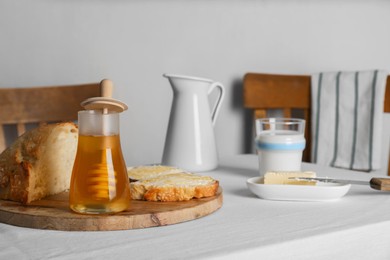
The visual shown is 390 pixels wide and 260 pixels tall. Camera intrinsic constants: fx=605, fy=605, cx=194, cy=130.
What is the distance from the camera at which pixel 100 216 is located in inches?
34.4

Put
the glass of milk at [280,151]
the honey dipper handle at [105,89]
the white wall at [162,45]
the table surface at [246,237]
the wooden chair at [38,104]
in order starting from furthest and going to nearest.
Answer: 1. the white wall at [162,45]
2. the wooden chair at [38,104]
3. the glass of milk at [280,151]
4. the honey dipper handle at [105,89]
5. the table surface at [246,237]

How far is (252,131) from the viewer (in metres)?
2.18

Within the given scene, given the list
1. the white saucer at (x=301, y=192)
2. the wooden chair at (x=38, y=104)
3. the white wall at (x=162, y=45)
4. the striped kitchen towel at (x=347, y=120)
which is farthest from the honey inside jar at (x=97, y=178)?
the striped kitchen towel at (x=347, y=120)

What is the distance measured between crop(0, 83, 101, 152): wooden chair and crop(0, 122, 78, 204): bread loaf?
1.92 feet

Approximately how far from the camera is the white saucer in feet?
3.50

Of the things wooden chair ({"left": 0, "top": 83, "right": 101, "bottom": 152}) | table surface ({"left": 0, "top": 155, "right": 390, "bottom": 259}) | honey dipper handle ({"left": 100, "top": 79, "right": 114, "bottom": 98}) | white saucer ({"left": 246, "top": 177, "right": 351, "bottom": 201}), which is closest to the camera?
table surface ({"left": 0, "top": 155, "right": 390, "bottom": 259})

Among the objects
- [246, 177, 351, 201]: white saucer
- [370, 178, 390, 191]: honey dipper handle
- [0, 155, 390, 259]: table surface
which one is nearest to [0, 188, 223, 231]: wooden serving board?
[0, 155, 390, 259]: table surface

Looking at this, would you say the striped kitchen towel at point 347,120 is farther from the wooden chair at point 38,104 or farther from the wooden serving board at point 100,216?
the wooden serving board at point 100,216

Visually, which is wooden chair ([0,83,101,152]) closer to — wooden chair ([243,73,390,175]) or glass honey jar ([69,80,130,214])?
wooden chair ([243,73,390,175])

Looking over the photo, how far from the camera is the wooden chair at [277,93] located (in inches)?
80.7

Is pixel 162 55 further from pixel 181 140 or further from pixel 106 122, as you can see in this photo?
pixel 106 122

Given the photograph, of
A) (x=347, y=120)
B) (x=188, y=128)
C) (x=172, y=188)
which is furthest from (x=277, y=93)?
(x=172, y=188)

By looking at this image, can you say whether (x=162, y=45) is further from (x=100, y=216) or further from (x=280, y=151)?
(x=100, y=216)

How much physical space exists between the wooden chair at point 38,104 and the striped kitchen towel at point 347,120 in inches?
33.2
